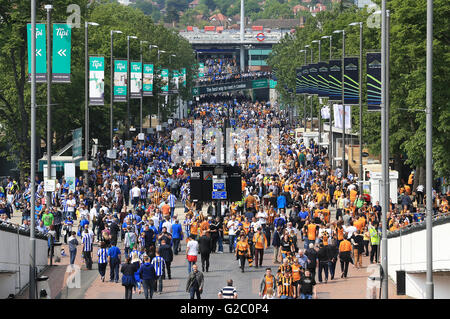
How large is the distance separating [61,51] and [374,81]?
11.4 metres

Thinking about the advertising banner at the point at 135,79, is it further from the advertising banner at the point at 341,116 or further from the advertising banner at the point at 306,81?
the advertising banner at the point at 341,116

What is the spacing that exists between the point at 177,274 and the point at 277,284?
283 inches

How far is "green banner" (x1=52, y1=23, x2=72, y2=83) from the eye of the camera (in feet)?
128

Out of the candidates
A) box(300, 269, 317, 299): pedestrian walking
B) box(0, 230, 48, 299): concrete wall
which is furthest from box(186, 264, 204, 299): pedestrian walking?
box(0, 230, 48, 299): concrete wall

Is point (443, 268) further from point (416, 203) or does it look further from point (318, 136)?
point (318, 136)

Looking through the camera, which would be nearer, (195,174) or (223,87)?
(195,174)

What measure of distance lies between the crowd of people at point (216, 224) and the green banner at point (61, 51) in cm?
462

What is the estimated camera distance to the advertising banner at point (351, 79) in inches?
1902

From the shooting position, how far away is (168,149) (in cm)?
7600

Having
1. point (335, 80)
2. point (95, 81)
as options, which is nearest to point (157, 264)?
point (95, 81)

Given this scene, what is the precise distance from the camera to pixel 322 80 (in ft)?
191

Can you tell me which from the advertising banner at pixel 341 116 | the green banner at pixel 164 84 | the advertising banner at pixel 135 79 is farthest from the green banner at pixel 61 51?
the green banner at pixel 164 84

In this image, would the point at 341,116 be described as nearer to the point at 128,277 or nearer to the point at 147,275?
the point at 147,275
